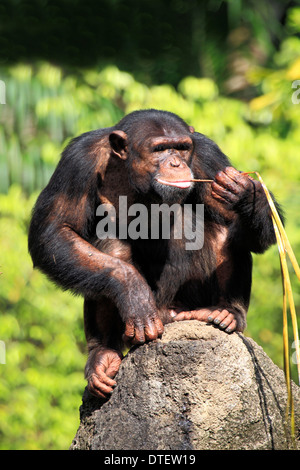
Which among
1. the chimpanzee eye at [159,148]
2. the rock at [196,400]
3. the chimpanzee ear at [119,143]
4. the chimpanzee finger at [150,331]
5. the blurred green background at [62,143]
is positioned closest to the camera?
the rock at [196,400]

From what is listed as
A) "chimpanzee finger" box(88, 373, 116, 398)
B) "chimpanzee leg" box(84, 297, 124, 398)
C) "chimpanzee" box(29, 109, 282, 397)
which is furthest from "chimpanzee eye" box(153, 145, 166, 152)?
"chimpanzee finger" box(88, 373, 116, 398)

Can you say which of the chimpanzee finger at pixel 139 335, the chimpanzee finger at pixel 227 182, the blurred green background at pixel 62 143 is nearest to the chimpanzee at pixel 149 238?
the chimpanzee finger at pixel 227 182

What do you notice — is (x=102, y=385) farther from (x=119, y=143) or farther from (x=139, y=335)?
(x=119, y=143)

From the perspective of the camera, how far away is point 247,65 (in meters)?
11.1

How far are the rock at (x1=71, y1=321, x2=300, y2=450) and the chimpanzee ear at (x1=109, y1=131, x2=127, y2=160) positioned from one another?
1392 millimetres

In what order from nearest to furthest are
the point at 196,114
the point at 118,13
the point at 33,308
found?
the point at 196,114 < the point at 33,308 < the point at 118,13

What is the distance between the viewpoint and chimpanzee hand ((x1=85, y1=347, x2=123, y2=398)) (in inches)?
162

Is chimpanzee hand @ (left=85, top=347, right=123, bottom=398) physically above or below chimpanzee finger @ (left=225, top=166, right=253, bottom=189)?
below

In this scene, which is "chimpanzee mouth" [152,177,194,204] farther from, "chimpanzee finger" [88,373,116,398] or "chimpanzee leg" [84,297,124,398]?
"chimpanzee finger" [88,373,116,398]

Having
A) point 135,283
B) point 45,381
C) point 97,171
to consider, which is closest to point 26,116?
point 45,381

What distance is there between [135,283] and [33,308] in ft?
17.3

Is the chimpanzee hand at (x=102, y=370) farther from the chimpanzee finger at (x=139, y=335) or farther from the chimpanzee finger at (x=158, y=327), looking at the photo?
the chimpanzee finger at (x=158, y=327)

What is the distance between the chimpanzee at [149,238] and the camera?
14.3 feet
